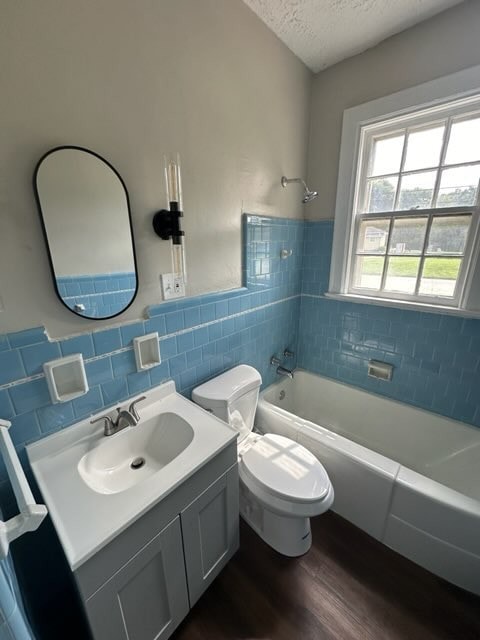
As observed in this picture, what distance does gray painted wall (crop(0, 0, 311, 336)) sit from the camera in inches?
29.7

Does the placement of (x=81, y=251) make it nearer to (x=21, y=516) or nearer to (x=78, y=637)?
(x=21, y=516)

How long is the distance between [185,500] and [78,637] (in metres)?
0.76

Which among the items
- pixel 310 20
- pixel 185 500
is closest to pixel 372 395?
pixel 185 500

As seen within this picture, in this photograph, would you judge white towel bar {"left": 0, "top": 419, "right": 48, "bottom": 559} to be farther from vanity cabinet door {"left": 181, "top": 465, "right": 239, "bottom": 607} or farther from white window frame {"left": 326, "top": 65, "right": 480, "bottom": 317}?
white window frame {"left": 326, "top": 65, "right": 480, "bottom": 317}

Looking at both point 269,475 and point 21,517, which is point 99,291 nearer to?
point 21,517

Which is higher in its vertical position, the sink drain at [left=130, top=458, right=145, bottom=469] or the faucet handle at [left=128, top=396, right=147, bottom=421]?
the faucet handle at [left=128, top=396, right=147, bottom=421]

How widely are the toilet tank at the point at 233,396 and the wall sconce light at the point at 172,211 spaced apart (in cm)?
71

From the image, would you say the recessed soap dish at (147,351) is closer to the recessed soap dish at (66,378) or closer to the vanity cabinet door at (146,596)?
the recessed soap dish at (66,378)

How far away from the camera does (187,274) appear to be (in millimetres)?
1270

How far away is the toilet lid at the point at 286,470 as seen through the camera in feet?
3.72

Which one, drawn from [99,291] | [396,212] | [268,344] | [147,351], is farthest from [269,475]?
[396,212]

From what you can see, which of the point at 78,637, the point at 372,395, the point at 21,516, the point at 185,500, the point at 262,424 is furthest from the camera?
the point at 372,395

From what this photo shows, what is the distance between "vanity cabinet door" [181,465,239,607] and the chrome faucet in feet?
1.23

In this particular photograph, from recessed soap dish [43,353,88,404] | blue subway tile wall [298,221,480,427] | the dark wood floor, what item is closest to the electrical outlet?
recessed soap dish [43,353,88,404]
